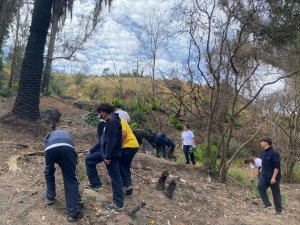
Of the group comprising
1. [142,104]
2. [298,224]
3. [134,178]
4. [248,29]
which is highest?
[248,29]

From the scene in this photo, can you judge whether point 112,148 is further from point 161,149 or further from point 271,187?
point 161,149

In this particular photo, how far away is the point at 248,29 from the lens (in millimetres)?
12883

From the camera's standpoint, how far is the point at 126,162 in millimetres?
8102

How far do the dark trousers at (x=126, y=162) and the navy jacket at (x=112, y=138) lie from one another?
57 cm

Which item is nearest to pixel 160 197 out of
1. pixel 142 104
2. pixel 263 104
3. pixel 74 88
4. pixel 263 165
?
pixel 263 165

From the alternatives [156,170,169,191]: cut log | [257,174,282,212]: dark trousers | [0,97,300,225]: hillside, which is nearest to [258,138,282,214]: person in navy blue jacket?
[257,174,282,212]: dark trousers

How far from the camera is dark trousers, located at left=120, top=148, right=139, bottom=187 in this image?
792 cm

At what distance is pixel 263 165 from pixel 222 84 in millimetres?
5398

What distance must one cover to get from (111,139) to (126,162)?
40.2 inches

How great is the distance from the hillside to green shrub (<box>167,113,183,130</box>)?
39.0 ft

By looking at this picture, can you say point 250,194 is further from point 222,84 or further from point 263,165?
point 222,84

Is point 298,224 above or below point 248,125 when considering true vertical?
below

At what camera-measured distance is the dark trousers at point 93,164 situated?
306 inches

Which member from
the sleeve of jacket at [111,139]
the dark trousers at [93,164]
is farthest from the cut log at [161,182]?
the sleeve of jacket at [111,139]
